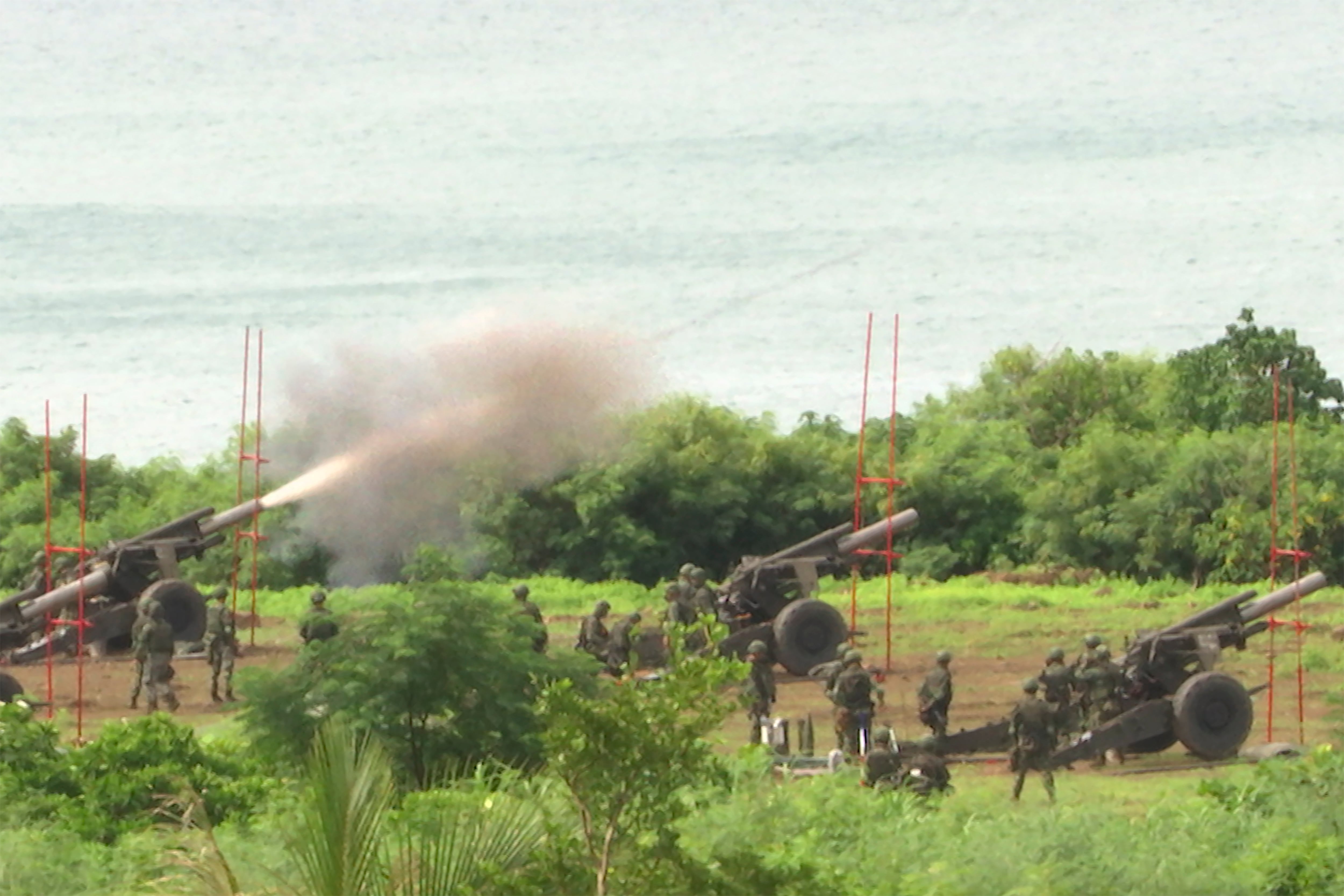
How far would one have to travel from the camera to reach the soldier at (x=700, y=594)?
25172 millimetres

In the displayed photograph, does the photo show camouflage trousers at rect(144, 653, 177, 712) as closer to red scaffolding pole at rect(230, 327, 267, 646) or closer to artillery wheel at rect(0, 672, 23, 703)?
artillery wheel at rect(0, 672, 23, 703)

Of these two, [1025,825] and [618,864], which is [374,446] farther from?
[618,864]

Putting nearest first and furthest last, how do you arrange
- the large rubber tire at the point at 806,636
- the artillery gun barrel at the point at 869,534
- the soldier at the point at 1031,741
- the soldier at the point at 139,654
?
the soldier at the point at 1031,741
the soldier at the point at 139,654
the large rubber tire at the point at 806,636
the artillery gun barrel at the point at 869,534

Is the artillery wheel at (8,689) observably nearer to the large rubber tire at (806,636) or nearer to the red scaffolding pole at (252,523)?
the red scaffolding pole at (252,523)

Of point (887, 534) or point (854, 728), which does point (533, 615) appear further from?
point (887, 534)

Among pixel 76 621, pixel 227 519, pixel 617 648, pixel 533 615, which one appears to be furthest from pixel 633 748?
pixel 76 621

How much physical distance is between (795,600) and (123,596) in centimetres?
616

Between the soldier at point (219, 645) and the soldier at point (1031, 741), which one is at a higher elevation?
the soldier at point (219, 645)

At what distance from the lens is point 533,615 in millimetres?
21438

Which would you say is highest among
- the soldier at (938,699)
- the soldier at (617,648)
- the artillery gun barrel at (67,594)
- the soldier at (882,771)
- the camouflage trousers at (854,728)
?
the artillery gun barrel at (67,594)

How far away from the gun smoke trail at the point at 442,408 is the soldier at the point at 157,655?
341 cm

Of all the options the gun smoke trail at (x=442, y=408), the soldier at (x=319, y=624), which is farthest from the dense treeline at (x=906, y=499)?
the soldier at (x=319, y=624)

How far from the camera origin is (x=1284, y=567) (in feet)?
104

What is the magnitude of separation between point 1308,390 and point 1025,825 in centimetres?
2223
